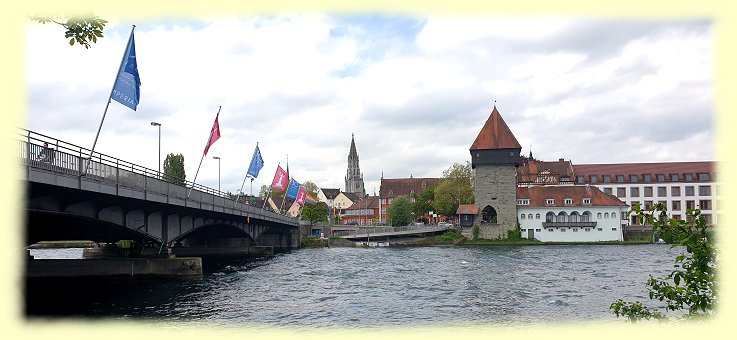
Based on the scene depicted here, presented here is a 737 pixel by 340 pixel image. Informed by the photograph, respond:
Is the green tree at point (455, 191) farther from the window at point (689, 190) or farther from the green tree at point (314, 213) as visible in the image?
the window at point (689, 190)

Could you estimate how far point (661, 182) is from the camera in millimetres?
137125

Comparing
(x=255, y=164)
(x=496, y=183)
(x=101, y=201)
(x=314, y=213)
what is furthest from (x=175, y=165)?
(x=101, y=201)

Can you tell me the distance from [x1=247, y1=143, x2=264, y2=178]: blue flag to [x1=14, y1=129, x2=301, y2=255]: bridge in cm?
372

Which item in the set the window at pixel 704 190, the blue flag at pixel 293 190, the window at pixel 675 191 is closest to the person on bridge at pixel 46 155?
the blue flag at pixel 293 190

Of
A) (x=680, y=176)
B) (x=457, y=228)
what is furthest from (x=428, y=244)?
(x=680, y=176)

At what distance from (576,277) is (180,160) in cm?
8558

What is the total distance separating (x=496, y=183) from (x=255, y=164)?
6290 cm

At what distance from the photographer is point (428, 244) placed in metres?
111

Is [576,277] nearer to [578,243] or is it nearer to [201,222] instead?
[201,222]

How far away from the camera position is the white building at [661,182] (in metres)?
134

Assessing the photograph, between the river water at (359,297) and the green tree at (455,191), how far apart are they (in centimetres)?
7377

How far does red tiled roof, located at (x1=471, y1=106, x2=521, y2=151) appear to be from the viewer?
115 metres

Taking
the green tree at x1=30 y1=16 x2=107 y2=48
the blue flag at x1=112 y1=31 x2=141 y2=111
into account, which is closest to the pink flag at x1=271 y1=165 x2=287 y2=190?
the blue flag at x1=112 y1=31 x2=141 y2=111

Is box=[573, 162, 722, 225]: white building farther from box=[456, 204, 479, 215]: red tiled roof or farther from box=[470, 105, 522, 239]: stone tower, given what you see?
box=[456, 204, 479, 215]: red tiled roof
